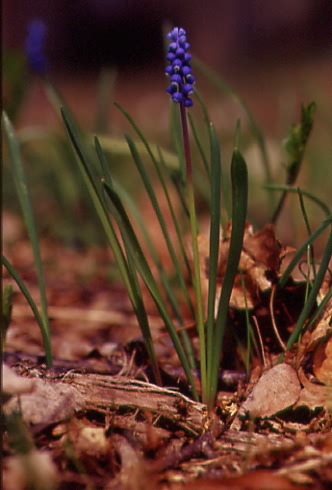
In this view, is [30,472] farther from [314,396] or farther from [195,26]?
[195,26]

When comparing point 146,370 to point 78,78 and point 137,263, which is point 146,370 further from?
point 78,78

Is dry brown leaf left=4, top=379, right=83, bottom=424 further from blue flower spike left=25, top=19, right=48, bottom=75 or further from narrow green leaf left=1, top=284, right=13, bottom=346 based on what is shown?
blue flower spike left=25, top=19, right=48, bottom=75

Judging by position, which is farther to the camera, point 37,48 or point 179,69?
point 37,48

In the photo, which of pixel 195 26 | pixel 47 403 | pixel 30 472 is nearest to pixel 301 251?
pixel 47 403

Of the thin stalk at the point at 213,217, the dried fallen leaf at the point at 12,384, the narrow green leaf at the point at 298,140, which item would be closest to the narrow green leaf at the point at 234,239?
the thin stalk at the point at 213,217

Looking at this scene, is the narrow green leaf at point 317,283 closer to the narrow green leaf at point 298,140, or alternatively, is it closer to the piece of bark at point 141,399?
the piece of bark at point 141,399
